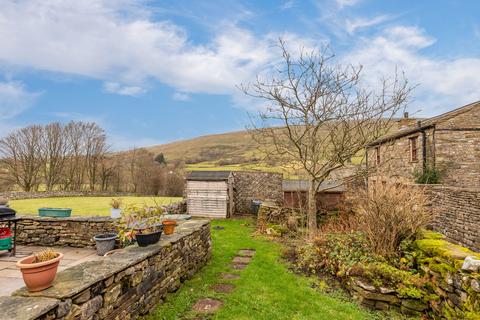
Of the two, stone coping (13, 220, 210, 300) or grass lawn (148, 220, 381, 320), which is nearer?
stone coping (13, 220, 210, 300)

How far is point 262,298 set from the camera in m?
4.82

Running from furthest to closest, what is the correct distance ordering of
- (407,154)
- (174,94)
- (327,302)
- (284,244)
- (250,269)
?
1. (174,94)
2. (407,154)
3. (284,244)
4. (250,269)
5. (327,302)

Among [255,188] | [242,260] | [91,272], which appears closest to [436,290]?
[242,260]

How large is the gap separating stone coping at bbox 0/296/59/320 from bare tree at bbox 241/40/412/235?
26.1ft

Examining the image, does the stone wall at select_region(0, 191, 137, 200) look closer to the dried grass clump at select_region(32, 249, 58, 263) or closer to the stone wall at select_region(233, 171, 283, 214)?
the stone wall at select_region(233, 171, 283, 214)

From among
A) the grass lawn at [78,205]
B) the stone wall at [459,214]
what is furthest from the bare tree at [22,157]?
the stone wall at [459,214]

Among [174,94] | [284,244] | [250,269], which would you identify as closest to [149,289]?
[250,269]

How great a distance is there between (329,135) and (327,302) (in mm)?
6064

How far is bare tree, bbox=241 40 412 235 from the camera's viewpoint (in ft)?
29.2

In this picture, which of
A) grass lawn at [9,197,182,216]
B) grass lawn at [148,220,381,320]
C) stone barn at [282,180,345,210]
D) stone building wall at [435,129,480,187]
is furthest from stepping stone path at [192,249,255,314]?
stone building wall at [435,129,480,187]

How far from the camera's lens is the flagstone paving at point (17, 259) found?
4949 mm

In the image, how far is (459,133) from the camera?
42.1 feet

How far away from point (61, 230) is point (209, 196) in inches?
357

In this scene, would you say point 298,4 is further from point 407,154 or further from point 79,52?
point 407,154
